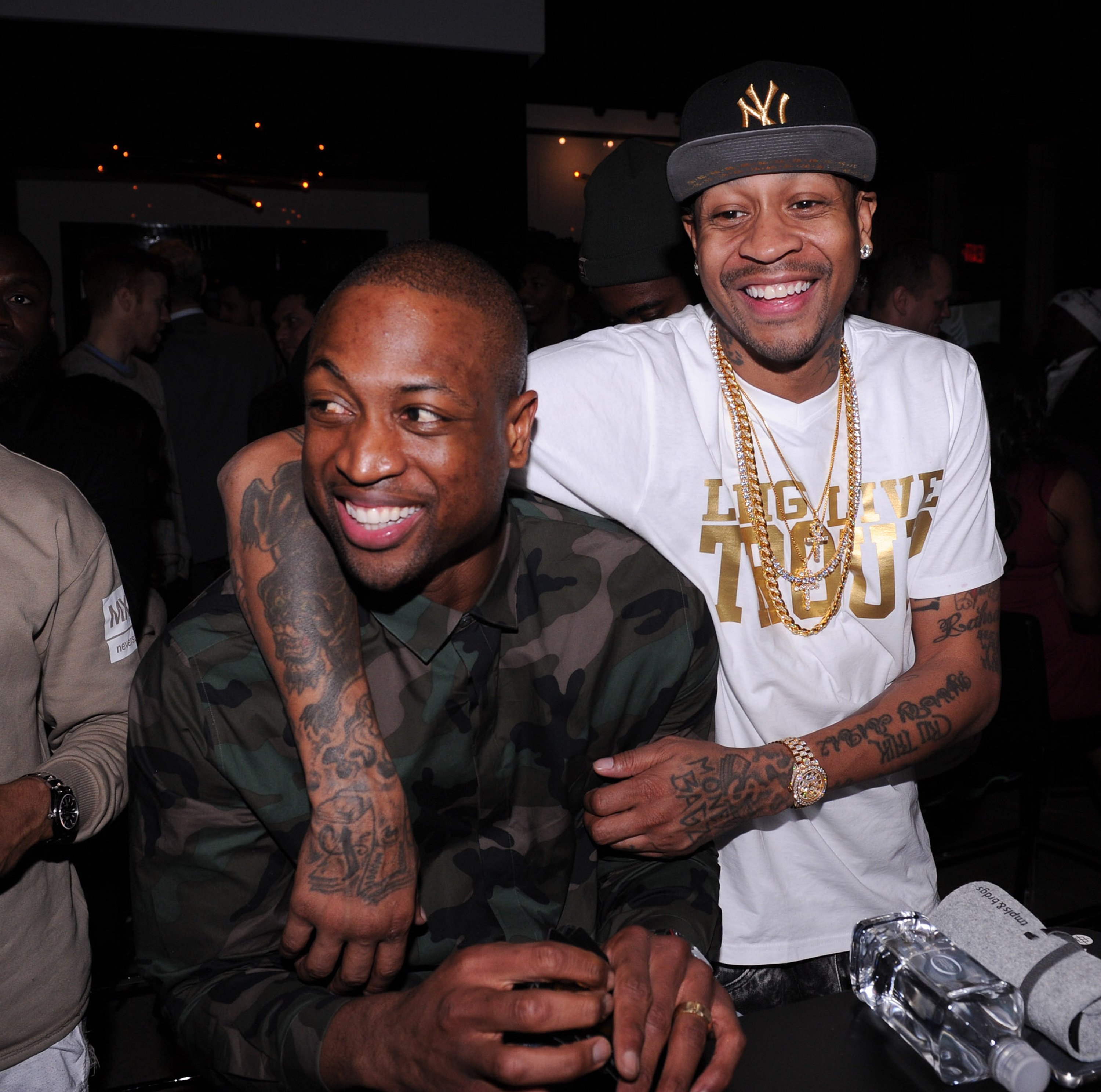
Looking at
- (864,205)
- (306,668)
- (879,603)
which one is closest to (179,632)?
(306,668)

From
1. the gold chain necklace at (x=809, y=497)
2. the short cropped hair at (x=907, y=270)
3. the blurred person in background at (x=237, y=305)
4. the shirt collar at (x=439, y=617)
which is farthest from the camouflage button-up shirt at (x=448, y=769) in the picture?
the blurred person in background at (x=237, y=305)

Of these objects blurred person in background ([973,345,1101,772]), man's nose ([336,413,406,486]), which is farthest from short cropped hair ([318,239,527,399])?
blurred person in background ([973,345,1101,772])

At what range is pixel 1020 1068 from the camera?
879 mm

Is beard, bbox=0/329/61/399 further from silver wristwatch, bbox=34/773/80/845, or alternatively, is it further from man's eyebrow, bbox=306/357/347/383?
man's eyebrow, bbox=306/357/347/383

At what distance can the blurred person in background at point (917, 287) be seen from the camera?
4.01m

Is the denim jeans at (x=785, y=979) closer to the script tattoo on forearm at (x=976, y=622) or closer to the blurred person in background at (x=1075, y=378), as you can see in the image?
the script tattoo on forearm at (x=976, y=622)

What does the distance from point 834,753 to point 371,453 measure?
2.64 ft

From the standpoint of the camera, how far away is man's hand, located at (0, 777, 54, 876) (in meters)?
1.33

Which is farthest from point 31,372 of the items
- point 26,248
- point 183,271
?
point 183,271

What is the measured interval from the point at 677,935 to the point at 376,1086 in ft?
1.38

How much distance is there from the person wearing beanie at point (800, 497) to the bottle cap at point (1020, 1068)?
63cm

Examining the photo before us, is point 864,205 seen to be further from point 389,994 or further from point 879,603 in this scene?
point 389,994

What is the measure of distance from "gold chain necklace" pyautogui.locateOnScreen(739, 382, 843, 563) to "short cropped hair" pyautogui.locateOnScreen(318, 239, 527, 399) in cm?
49

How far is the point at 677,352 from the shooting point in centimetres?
172
